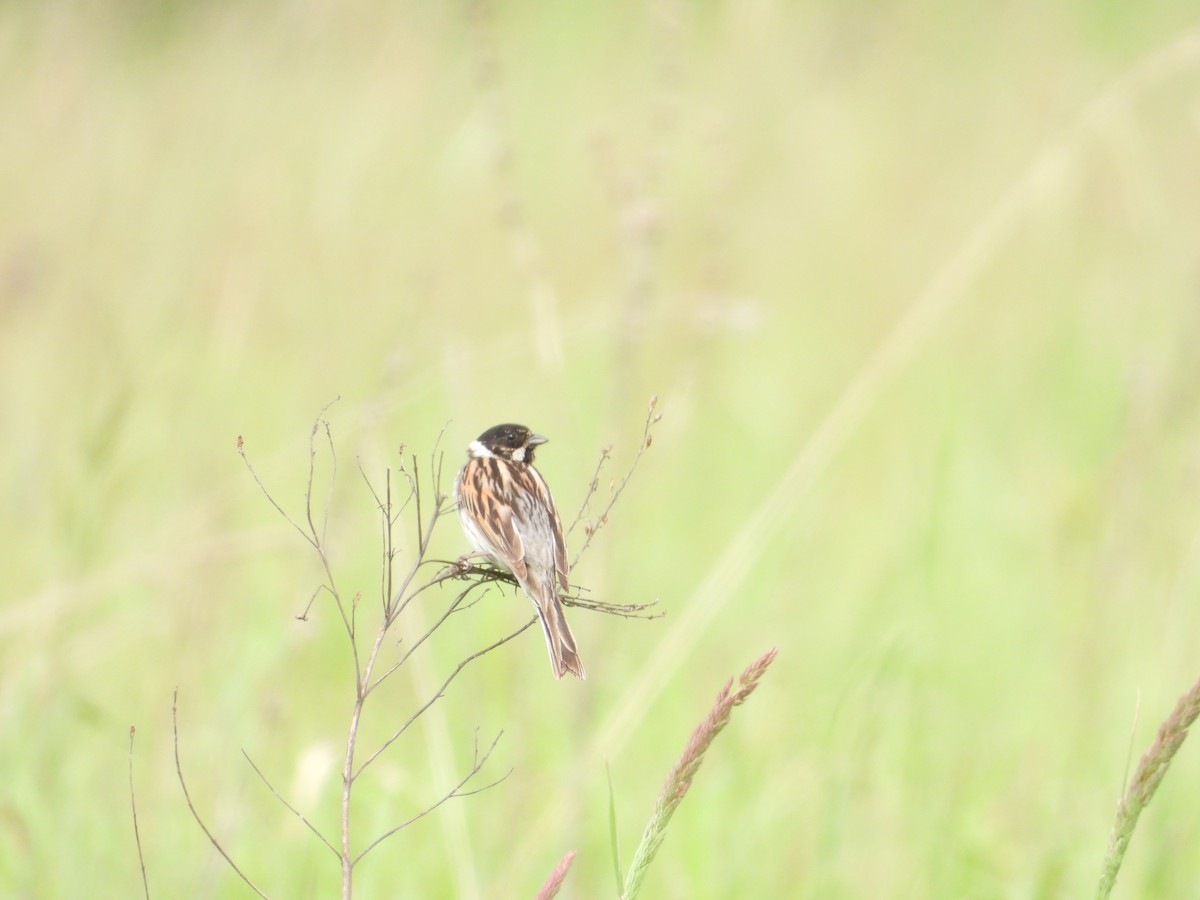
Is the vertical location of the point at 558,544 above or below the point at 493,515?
below

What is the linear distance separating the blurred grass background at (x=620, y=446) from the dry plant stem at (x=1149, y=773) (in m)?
0.57

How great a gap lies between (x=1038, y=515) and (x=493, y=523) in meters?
3.97

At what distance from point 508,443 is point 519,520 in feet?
1.12

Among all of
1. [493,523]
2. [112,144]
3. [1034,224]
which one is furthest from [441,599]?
[112,144]

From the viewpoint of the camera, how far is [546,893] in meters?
1.68

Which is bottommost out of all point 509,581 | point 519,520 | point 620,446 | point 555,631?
point 555,631

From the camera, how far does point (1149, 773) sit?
1.85 metres

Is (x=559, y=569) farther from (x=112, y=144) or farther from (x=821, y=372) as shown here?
(x=821, y=372)

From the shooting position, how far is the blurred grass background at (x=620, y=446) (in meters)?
3.73

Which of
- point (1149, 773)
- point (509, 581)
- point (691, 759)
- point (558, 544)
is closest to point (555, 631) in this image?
point (509, 581)

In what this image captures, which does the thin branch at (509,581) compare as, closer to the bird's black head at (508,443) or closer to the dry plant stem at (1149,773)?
the bird's black head at (508,443)

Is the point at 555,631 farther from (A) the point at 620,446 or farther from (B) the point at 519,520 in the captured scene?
(A) the point at 620,446

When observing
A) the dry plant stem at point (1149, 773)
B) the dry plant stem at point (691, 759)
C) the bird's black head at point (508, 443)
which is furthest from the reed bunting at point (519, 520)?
the dry plant stem at point (1149, 773)

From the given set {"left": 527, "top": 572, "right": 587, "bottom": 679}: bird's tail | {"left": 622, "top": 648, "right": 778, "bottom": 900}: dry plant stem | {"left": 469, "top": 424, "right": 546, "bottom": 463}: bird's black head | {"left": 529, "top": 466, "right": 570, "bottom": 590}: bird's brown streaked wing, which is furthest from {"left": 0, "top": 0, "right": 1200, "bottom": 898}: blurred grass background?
{"left": 622, "top": 648, "right": 778, "bottom": 900}: dry plant stem
